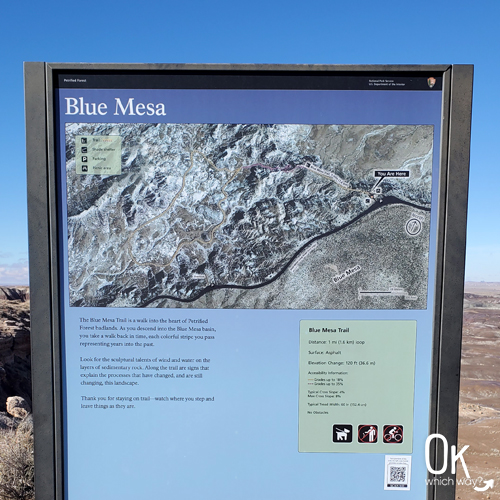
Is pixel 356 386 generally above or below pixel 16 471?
above

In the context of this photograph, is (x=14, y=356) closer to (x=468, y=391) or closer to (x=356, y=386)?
(x=356, y=386)

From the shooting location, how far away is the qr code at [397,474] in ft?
6.95

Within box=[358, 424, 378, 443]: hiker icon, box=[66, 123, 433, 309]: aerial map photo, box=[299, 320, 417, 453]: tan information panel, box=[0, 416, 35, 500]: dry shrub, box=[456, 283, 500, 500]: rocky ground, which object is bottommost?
box=[456, 283, 500, 500]: rocky ground

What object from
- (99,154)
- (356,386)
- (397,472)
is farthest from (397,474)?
(99,154)

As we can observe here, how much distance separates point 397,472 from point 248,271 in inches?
63.1

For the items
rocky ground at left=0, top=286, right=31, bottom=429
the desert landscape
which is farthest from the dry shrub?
rocky ground at left=0, top=286, right=31, bottom=429

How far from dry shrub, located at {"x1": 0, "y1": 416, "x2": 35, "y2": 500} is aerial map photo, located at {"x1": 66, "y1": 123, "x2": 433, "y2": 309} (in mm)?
5046

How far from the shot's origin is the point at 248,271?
6.76 ft

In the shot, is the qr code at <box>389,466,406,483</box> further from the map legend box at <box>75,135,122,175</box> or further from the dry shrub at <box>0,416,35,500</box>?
the dry shrub at <box>0,416,35,500</box>

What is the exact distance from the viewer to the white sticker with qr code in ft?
6.95

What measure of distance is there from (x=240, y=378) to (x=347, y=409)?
0.71 metres

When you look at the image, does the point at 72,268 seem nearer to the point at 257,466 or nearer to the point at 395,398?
the point at 257,466

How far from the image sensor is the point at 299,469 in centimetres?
212

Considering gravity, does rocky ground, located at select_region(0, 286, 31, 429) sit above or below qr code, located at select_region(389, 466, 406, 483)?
below
